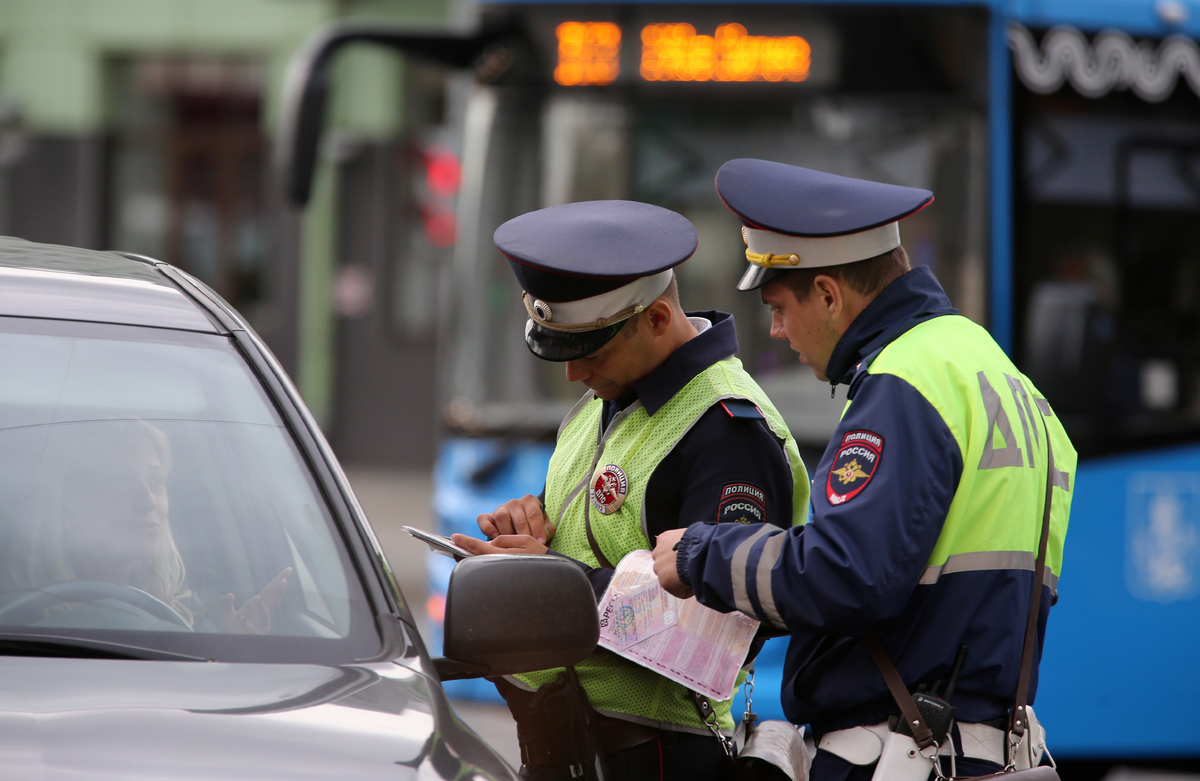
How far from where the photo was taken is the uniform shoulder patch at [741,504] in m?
2.33

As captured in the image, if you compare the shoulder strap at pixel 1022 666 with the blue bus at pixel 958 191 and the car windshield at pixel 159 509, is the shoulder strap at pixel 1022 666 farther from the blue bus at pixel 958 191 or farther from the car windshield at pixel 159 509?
the blue bus at pixel 958 191

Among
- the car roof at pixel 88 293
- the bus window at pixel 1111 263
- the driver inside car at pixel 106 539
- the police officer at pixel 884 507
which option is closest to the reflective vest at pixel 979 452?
→ the police officer at pixel 884 507

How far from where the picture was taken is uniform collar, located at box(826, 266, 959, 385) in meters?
2.25

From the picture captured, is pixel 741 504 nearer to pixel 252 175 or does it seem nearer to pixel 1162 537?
pixel 1162 537

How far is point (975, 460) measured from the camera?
212 cm

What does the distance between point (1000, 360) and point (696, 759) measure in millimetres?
885

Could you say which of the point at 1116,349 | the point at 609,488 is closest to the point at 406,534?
the point at 1116,349

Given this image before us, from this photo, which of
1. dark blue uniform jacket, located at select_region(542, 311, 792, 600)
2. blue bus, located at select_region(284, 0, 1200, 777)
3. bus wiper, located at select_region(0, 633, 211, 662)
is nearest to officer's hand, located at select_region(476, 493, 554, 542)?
dark blue uniform jacket, located at select_region(542, 311, 792, 600)

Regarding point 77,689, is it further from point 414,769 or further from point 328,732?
point 414,769

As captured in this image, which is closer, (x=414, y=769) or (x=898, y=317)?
(x=414, y=769)

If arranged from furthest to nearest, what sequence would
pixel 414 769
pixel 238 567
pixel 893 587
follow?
pixel 238 567 → pixel 893 587 → pixel 414 769

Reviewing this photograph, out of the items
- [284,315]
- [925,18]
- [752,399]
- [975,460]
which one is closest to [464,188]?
[925,18]

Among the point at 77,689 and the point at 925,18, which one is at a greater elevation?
the point at 925,18

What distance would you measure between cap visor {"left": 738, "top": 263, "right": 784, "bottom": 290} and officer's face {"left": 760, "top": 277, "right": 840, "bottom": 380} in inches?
0.6
